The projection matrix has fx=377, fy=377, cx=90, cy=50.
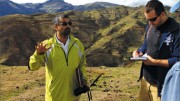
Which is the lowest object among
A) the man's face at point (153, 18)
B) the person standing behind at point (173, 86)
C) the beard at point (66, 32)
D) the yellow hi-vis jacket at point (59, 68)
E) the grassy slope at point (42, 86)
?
the grassy slope at point (42, 86)

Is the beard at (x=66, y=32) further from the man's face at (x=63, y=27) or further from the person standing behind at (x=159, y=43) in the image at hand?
the person standing behind at (x=159, y=43)

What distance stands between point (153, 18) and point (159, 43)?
0.43 meters

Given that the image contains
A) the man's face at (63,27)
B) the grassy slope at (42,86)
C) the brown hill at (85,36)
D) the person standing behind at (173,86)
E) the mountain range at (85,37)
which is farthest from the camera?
the brown hill at (85,36)

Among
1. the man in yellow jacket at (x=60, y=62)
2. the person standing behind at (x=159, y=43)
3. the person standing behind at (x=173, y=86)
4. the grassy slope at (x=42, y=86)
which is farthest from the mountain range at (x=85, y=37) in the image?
the person standing behind at (x=173, y=86)

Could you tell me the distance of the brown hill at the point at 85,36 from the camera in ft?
360

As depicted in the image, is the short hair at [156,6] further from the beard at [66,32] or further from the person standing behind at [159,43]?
the beard at [66,32]

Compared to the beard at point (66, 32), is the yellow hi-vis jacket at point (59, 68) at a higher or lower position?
lower

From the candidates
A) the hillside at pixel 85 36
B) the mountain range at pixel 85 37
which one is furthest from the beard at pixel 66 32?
the hillside at pixel 85 36

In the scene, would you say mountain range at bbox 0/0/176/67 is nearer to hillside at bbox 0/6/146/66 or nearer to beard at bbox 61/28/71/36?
hillside at bbox 0/6/146/66

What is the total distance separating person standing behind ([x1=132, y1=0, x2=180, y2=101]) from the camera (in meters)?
6.04

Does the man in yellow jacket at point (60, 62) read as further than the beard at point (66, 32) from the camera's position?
No

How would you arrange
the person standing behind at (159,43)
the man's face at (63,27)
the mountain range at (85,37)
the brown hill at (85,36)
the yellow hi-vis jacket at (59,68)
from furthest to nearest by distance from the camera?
the brown hill at (85,36)
the mountain range at (85,37)
the man's face at (63,27)
the yellow hi-vis jacket at (59,68)
the person standing behind at (159,43)

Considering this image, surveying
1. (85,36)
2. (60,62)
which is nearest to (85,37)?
(85,36)

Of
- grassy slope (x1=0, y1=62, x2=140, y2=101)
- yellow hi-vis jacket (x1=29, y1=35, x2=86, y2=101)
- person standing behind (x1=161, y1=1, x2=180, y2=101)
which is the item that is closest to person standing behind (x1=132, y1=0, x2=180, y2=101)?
yellow hi-vis jacket (x1=29, y1=35, x2=86, y2=101)
